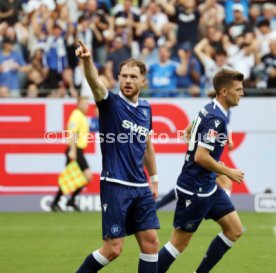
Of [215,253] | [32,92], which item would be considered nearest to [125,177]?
[215,253]

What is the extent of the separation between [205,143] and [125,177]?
1062 mm

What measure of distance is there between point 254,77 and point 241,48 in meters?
0.65

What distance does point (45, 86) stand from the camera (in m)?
18.0

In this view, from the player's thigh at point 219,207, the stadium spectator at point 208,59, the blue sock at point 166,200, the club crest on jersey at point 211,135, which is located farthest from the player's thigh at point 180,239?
the stadium spectator at point 208,59

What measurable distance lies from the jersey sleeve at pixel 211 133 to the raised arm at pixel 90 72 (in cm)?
131

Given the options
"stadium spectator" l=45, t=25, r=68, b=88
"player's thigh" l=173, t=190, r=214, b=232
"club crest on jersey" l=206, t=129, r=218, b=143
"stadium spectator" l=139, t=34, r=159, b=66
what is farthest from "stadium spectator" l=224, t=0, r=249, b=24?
"club crest on jersey" l=206, t=129, r=218, b=143

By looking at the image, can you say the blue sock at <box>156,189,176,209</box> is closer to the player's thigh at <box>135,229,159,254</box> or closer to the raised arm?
the player's thigh at <box>135,229,159,254</box>

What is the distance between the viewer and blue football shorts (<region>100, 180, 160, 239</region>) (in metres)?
7.96

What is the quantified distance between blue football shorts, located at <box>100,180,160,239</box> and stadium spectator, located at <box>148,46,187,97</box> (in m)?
9.51

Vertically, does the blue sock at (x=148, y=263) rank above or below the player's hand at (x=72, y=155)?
above

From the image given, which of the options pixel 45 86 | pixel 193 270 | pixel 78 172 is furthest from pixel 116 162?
pixel 45 86

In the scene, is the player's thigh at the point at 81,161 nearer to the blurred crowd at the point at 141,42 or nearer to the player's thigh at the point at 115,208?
the blurred crowd at the point at 141,42

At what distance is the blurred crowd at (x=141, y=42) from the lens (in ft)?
58.2

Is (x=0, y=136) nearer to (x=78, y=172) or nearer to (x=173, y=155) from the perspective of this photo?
(x=78, y=172)
